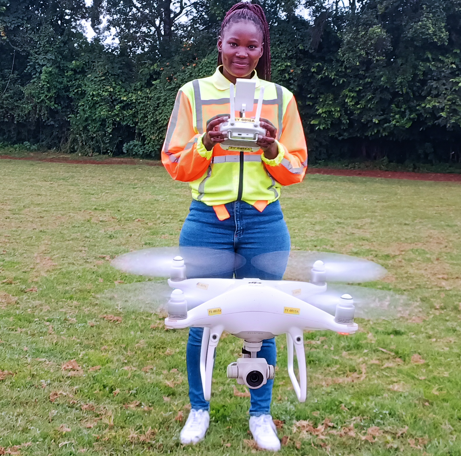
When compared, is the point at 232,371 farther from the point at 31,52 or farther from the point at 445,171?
the point at 31,52

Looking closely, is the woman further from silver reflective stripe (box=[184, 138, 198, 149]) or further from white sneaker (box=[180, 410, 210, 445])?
white sneaker (box=[180, 410, 210, 445])

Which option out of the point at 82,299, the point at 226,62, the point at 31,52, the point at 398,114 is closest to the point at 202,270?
the point at 226,62

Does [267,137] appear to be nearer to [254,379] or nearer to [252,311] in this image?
[252,311]

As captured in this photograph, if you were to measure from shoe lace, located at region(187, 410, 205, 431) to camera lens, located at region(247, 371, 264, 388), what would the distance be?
3.31ft

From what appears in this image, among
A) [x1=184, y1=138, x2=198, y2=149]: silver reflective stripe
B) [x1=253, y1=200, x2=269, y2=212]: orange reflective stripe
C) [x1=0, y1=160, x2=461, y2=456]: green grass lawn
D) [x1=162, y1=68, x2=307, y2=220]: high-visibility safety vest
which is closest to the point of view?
[x1=184, y1=138, x2=198, y2=149]: silver reflective stripe

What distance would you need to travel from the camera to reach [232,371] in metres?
1.80

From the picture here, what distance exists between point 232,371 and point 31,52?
988 inches

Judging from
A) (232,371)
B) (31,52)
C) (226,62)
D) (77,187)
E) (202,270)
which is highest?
(31,52)

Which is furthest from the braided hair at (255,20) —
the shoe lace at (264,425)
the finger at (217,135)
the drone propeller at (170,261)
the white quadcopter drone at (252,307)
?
the shoe lace at (264,425)

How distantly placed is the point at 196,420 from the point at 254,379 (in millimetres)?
1036

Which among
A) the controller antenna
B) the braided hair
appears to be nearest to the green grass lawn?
the controller antenna

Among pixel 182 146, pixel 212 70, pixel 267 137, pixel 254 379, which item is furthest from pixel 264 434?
pixel 212 70

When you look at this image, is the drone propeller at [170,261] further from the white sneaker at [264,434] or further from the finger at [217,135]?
the white sneaker at [264,434]

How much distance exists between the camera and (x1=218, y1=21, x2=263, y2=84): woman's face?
1990mm
